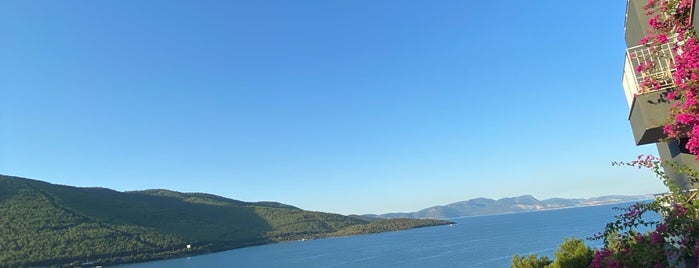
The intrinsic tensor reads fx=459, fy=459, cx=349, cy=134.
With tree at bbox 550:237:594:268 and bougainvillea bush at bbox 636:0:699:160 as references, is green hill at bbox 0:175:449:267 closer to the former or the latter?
tree at bbox 550:237:594:268

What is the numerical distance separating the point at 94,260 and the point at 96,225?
26.3 m

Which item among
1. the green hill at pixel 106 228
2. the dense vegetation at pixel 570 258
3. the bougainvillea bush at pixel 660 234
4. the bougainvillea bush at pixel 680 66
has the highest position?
the green hill at pixel 106 228

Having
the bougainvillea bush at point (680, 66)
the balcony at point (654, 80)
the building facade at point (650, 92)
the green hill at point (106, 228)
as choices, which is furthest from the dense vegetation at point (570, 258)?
the green hill at point (106, 228)

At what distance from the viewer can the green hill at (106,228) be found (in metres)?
119

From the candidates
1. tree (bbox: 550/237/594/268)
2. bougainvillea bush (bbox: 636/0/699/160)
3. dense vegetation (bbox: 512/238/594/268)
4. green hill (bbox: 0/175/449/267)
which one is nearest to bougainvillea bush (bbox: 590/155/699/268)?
bougainvillea bush (bbox: 636/0/699/160)

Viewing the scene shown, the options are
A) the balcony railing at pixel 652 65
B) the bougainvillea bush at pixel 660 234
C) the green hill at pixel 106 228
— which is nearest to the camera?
the bougainvillea bush at pixel 660 234

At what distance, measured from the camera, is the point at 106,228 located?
142m

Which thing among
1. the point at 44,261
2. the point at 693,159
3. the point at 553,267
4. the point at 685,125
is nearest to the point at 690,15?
the point at 685,125

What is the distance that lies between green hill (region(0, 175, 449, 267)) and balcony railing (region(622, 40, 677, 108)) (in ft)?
411

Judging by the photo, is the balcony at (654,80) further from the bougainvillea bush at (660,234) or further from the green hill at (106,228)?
the green hill at (106,228)

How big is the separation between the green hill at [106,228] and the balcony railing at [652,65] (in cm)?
12538

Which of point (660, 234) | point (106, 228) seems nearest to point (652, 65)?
point (660, 234)

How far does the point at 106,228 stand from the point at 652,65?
160 metres

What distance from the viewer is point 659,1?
5.14 m
